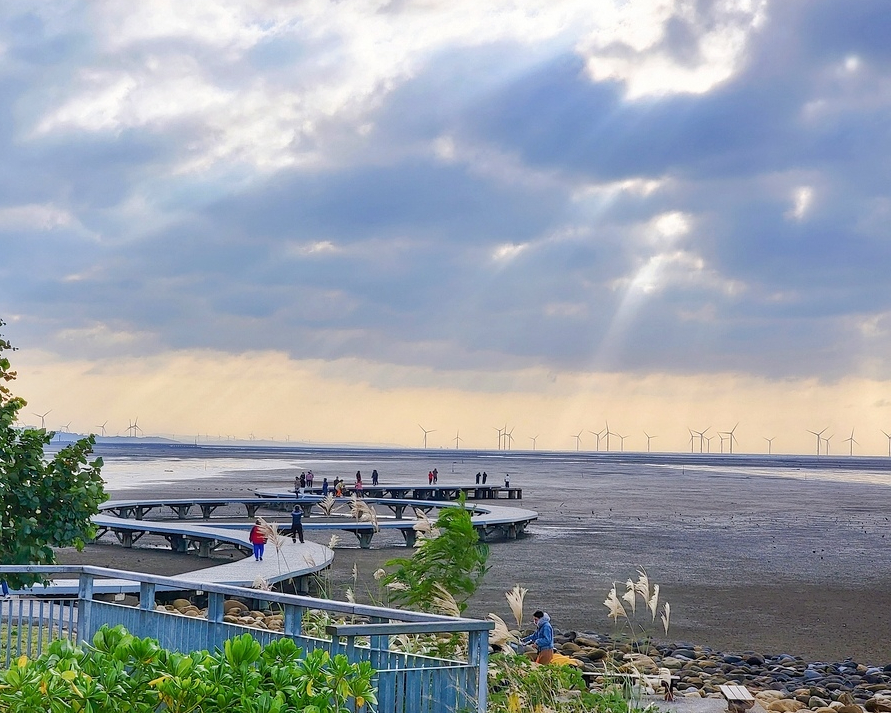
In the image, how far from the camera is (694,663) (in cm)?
1797

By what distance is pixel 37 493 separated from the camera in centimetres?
1131

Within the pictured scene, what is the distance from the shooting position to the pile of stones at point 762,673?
49.6 ft

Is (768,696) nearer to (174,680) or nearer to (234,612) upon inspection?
(234,612)

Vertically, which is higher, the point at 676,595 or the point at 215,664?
the point at 215,664

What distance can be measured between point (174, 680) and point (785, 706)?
39.0 feet

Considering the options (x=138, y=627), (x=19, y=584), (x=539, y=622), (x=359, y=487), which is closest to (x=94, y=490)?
(x=19, y=584)

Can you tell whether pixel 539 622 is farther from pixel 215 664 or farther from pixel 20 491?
pixel 215 664

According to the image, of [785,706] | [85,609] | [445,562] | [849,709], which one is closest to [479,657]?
[85,609]

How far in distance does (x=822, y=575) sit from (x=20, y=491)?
27.9m

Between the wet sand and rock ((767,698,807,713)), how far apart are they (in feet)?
19.7

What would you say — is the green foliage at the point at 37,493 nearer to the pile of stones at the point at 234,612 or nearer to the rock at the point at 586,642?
the pile of stones at the point at 234,612

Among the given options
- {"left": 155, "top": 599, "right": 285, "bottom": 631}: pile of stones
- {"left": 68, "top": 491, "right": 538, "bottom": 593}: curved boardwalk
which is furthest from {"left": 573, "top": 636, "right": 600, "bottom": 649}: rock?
{"left": 155, "top": 599, "right": 285, "bottom": 631}: pile of stones

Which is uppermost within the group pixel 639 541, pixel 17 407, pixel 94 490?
pixel 17 407

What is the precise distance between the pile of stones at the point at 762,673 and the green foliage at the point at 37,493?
7.45 meters
